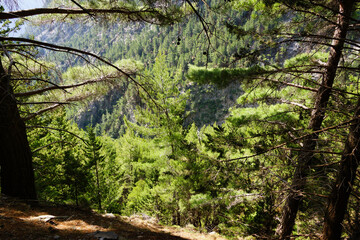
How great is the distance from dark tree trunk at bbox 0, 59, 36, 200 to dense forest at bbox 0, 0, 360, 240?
0.02 metres

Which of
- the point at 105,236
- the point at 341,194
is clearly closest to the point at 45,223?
the point at 105,236

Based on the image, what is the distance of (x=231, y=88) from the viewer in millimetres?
3898

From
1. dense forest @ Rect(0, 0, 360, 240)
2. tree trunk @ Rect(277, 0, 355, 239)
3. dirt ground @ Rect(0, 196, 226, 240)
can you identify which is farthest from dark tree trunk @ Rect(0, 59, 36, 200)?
tree trunk @ Rect(277, 0, 355, 239)

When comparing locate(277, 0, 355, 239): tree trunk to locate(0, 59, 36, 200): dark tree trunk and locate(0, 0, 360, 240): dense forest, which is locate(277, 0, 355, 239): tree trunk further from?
locate(0, 59, 36, 200): dark tree trunk

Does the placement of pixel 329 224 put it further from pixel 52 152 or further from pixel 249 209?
pixel 52 152

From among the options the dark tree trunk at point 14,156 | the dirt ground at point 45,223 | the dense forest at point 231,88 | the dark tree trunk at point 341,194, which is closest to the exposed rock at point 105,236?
the dirt ground at point 45,223

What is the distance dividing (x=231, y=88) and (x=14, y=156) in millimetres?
4311

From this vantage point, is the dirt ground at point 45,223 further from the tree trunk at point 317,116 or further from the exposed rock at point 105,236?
the tree trunk at point 317,116

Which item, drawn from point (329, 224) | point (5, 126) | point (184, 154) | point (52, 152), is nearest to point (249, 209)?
point (184, 154)

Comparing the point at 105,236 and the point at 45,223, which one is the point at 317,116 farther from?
the point at 45,223

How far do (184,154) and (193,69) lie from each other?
4373 millimetres

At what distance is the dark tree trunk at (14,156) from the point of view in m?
3.24

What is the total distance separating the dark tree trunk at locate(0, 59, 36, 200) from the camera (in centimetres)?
324

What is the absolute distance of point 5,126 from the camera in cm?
321
